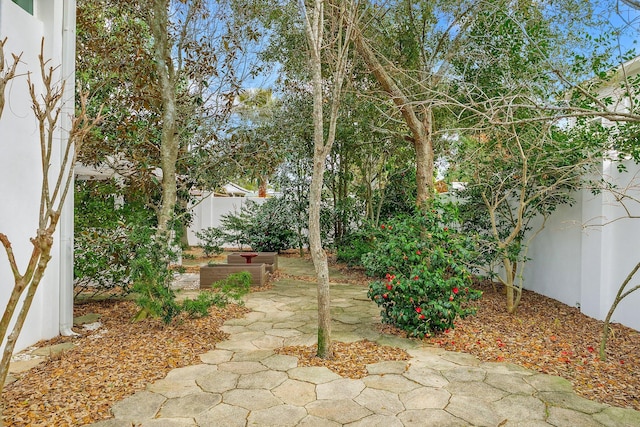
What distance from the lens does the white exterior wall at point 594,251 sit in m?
4.53

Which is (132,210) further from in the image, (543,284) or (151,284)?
(543,284)

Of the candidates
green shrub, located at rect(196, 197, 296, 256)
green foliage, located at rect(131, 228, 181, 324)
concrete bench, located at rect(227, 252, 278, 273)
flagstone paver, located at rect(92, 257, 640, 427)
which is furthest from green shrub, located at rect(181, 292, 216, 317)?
green shrub, located at rect(196, 197, 296, 256)

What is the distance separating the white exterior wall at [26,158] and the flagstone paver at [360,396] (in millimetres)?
1642

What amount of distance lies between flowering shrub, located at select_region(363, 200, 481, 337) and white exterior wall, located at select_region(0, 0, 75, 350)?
10.7 feet

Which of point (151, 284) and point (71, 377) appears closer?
point (71, 377)

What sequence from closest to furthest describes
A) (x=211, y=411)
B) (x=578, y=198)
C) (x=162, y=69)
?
1. (x=211, y=411)
2. (x=162, y=69)
3. (x=578, y=198)

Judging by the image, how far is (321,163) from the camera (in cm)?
356

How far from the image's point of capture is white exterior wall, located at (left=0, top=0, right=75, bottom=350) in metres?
3.52

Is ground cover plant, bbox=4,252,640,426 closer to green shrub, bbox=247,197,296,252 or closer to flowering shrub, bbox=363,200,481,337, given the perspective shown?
flowering shrub, bbox=363,200,481,337

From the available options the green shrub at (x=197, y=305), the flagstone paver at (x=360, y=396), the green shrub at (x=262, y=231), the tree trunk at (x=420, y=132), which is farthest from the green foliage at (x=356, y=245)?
the flagstone paver at (x=360, y=396)

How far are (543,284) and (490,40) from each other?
12.2ft

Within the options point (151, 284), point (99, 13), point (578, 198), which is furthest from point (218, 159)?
point (578, 198)

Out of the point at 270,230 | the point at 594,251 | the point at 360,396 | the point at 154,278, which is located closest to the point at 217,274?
the point at 154,278

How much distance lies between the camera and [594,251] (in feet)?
16.4
